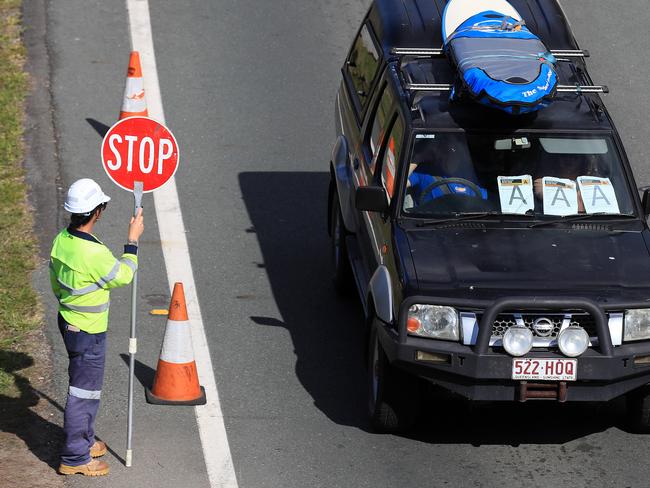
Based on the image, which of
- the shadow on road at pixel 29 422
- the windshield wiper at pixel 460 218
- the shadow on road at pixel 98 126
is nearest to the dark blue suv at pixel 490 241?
the windshield wiper at pixel 460 218

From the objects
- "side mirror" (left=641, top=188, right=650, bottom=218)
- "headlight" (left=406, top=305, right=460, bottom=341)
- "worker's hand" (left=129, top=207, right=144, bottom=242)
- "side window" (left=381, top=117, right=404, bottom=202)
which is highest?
"side window" (left=381, top=117, right=404, bottom=202)

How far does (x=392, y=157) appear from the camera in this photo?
10.1 m

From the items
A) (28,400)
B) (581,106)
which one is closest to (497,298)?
(581,106)

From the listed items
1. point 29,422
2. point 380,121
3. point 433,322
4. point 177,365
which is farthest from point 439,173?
point 29,422

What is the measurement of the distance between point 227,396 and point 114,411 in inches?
32.7

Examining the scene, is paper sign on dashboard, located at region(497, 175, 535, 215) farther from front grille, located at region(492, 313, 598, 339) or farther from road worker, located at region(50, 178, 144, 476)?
road worker, located at region(50, 178, 144, 476)

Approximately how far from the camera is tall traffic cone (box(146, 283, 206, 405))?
31.9 feet

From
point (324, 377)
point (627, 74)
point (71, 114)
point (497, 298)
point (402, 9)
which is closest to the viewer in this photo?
point (497, 298)

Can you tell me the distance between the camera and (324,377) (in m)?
10.4

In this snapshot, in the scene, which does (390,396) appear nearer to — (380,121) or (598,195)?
(598,195)

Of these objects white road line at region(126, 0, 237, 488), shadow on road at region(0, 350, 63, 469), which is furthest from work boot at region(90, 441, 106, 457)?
white road line at region(126, 0, 237, 488)

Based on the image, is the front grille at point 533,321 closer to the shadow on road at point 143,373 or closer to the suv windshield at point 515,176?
the suv windshield at point 515,176

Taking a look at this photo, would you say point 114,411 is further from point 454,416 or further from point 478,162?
point 478,162

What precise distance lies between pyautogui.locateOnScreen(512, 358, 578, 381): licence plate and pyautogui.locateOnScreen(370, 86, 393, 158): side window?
2557 millimetres
